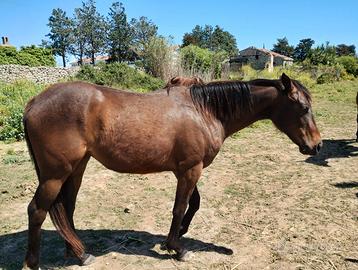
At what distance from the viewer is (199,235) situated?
392cm

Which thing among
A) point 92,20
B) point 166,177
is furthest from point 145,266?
point 92,20

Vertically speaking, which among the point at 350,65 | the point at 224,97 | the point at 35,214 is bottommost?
the point at 35,214

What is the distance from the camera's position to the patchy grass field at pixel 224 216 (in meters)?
3.39

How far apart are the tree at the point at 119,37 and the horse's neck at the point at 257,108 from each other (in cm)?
5055

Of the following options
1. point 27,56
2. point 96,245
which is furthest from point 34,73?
point 96,245

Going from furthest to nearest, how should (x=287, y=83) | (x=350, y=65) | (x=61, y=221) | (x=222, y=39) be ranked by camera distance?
(x=222, y=39) < (x=350, y=65) < (x=287, y=83) < (x=61, y=221)

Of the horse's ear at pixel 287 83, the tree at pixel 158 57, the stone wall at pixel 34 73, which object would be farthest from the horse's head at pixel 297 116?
the stone wall at pixel 34 73

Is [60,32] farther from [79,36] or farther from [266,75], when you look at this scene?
[266,75]

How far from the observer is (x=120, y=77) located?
18031 millimetres

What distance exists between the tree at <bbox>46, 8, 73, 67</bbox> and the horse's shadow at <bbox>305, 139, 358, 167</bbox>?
2128 inches

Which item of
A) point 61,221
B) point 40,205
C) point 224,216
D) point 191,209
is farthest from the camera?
point 224,216

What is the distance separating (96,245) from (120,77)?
49.7 feet

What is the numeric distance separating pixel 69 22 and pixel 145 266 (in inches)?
2349

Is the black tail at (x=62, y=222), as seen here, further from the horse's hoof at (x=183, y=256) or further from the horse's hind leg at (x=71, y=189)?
the horse's hoof at (x=183, y=256)
